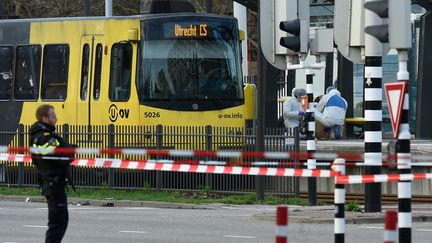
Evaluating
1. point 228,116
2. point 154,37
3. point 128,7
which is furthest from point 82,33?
point 128,7

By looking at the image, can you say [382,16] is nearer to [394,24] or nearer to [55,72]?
[394,24]

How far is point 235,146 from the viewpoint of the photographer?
87.1 ft

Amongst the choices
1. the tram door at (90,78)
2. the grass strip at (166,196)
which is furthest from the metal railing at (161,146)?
the tram door at (90,78)

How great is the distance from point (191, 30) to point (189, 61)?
0.68 meters

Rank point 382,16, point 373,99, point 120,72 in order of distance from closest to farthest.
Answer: point 382,16 → point 373,99 → point 120,72

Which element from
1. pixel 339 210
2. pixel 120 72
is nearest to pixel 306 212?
pixel 339 210

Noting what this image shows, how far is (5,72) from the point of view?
31.1 m

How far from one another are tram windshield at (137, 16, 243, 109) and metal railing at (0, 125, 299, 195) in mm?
1236

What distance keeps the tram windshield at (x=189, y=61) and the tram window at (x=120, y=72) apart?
1.05 ft

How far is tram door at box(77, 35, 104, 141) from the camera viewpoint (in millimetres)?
29031

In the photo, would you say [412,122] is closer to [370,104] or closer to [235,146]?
[235,146]

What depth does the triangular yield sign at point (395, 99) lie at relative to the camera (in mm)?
13114

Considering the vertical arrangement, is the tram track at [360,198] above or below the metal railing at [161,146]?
below

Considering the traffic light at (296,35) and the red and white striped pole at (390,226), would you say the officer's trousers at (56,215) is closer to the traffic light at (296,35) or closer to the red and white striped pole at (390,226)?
the red and white striped pole at (390,226)
